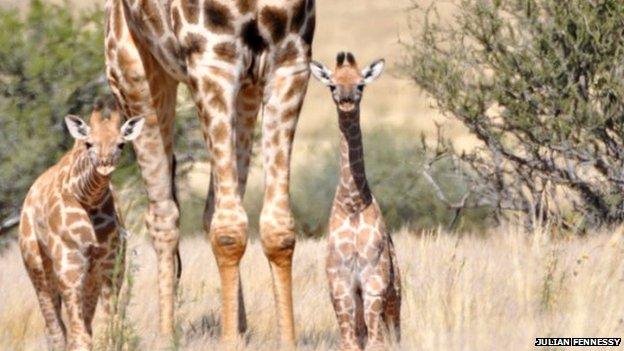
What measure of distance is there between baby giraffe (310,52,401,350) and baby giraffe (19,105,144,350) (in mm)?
1023

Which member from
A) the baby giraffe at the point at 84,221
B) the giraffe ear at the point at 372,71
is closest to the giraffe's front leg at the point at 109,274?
the baby giraffe at the point at 84,221

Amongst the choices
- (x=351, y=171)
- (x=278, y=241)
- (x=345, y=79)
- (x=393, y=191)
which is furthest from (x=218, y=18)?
(x=393, y=191)

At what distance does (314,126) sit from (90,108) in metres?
21.5

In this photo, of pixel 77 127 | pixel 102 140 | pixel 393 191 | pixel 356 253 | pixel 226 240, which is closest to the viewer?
pixel 102 140

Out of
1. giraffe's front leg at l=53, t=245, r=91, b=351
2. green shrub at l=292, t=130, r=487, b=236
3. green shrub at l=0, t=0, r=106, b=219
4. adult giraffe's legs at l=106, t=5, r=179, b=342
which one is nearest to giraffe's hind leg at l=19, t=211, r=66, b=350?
giraffe's front leg at l=53, t=245, r=91, b=351

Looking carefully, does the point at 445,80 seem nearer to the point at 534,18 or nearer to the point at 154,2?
the point at 534,18

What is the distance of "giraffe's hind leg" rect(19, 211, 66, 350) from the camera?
751cm

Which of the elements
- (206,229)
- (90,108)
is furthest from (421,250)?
(90,108)

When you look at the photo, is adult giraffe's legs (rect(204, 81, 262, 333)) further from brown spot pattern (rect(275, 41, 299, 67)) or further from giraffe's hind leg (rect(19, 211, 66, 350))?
giraffe's hind leg (rect(19, 211, 66, 350))

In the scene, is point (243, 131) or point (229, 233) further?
point (243, 131)

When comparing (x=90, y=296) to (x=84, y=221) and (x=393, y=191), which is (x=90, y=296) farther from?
→ (x=393, y=191)

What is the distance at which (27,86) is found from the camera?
55.2 ft

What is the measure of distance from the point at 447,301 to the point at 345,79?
191 cm

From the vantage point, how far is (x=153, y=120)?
8.65 m
